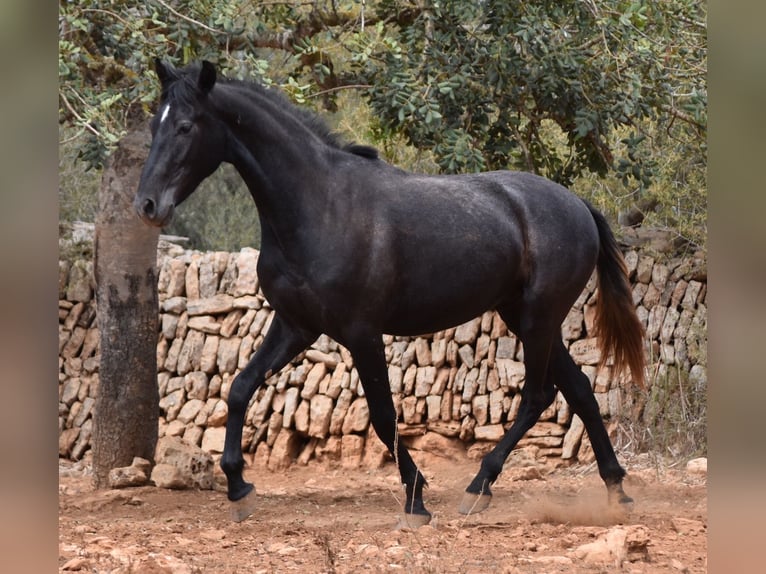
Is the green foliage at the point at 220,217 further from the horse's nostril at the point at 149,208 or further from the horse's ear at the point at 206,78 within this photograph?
the horse's nostril at the point at 149,208

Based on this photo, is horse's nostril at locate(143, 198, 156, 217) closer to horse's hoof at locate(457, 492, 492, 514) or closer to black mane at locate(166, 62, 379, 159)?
black mane at locate(166, 62, 379, 159)

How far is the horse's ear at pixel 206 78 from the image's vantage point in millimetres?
4934

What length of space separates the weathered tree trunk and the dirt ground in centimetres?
48

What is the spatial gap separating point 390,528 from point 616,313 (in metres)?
2.03

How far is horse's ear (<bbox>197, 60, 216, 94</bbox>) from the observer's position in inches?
194

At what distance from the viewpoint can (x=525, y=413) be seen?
575cm

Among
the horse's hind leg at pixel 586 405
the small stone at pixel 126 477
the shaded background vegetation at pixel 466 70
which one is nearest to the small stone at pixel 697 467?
the shaded background vegetation at pixel 466 70

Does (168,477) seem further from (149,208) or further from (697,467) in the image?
(697,467)

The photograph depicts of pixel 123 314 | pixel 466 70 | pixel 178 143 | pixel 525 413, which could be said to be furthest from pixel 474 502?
pixel 123 314

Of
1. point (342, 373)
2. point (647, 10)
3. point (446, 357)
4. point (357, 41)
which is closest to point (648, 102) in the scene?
point (647, 10)

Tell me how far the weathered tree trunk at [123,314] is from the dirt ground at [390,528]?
0.48 metres

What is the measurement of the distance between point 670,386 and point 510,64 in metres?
3.18

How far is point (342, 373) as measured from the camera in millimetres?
8602
